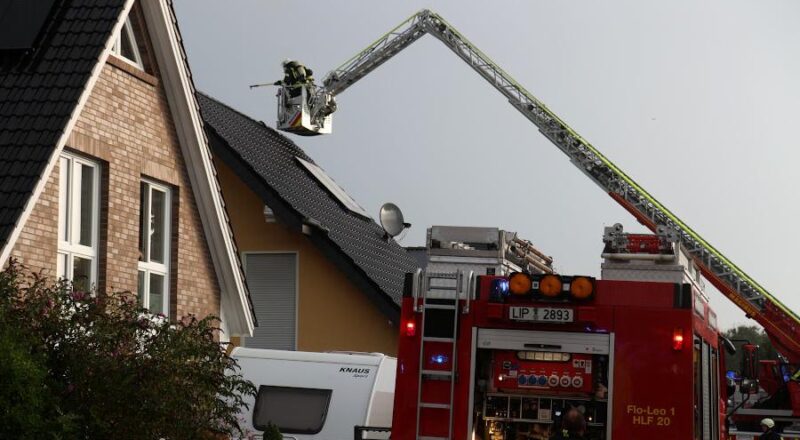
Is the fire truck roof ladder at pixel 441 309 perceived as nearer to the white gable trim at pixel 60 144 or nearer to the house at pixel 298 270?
the white gable trim at pixel 60 144

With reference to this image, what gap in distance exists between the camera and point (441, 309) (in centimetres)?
1371

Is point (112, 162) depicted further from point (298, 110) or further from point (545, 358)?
point (298, 110)

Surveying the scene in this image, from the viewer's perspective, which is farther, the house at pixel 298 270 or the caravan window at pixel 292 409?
the house at pixel 298 270

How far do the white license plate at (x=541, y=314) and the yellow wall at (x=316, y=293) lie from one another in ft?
42.3

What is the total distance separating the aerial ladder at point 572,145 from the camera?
36.3 meters

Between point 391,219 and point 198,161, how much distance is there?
10.7 m

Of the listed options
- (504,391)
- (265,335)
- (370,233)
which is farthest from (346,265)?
(504,391)

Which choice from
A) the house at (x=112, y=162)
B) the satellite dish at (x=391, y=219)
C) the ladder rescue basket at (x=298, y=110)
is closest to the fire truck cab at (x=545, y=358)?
the house at (x=112, y=162)

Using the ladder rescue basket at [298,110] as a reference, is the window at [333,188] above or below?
below

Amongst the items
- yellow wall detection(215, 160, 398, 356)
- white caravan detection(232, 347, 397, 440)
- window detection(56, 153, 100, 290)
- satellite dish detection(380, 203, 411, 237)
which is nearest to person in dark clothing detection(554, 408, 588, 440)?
white caravan detection(232, 347, 397, 440)

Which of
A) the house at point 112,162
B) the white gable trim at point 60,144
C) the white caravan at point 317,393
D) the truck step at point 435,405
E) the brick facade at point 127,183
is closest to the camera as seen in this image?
the truck step at point 435,405

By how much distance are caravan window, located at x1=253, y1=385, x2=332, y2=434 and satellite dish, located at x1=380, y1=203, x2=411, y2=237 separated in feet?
40.0

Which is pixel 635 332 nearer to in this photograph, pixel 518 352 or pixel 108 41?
pixel 518 352

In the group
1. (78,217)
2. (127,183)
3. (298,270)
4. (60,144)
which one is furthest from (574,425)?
(298,270)
